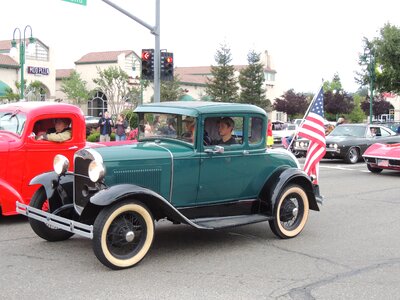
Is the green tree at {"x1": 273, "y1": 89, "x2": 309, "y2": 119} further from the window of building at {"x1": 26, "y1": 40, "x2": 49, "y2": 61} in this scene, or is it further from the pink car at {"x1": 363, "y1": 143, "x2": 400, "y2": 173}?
the pink car at {"x1": 363, "y1": 143, "x2": 400, "y2": 173}

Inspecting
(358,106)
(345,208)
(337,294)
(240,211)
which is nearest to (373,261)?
(337,294)

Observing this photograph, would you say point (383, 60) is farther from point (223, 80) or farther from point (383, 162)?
point (223, 80)

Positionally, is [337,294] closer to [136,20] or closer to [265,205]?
[265,205]

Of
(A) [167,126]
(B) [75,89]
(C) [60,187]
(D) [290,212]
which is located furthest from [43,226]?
(B) [75,89]

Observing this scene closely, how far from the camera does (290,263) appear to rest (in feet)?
18.0

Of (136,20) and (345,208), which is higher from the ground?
(136,20)

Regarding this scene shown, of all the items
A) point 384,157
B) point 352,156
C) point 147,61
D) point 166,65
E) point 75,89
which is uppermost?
point 75,89

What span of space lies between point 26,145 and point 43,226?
168cm

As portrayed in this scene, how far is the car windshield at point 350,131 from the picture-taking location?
1892cm

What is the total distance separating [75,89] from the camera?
56906 mm

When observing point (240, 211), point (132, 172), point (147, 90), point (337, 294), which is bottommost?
point (337, 294)

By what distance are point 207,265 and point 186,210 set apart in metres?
0.78

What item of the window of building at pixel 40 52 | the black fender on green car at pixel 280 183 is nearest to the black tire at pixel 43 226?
the black fender on green car at pixel 280 183

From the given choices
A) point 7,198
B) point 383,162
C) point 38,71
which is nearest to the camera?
point 7,198
